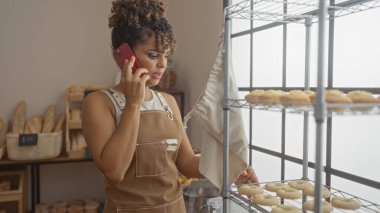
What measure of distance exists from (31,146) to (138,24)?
1839 mm

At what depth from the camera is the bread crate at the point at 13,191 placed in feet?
8.28

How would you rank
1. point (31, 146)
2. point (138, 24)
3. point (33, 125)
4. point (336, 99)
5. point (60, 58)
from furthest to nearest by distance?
point (60, 58)
point (33, 125)
point (31, 146)
point (138, 24)
point (336, 99)

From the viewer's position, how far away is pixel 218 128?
42.9 inches

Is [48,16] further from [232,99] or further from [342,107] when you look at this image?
[342,107]

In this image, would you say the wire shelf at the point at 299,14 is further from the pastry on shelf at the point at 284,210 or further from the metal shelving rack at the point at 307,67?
the pastry on shelf at the point at 284,210

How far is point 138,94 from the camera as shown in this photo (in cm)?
98

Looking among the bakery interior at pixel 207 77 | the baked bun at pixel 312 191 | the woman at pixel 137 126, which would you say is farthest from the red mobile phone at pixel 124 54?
the baked bun at pixel 312 191

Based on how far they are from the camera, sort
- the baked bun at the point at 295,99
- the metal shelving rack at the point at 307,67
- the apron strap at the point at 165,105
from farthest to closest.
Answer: the apron strap at the point at 165,105, the baked bun at the point at 295,99, the metal shelving rack at the point at 307,67

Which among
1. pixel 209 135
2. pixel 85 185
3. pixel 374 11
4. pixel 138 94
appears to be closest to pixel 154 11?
pixel 138 94

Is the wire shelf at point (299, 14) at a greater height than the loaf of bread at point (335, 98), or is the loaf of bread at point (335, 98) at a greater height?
the wire shelf at point (299, 14)

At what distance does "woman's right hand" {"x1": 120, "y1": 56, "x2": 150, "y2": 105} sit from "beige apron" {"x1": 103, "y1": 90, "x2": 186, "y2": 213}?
0.11m

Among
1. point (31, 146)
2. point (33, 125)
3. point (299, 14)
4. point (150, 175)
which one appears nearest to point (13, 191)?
point (31, 146)

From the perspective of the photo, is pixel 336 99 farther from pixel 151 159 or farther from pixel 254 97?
pixel 151 159

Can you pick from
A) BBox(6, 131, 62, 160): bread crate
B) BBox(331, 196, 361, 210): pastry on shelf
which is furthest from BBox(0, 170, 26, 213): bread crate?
BBox(331, 196, 361, 210): pastry on shelf
